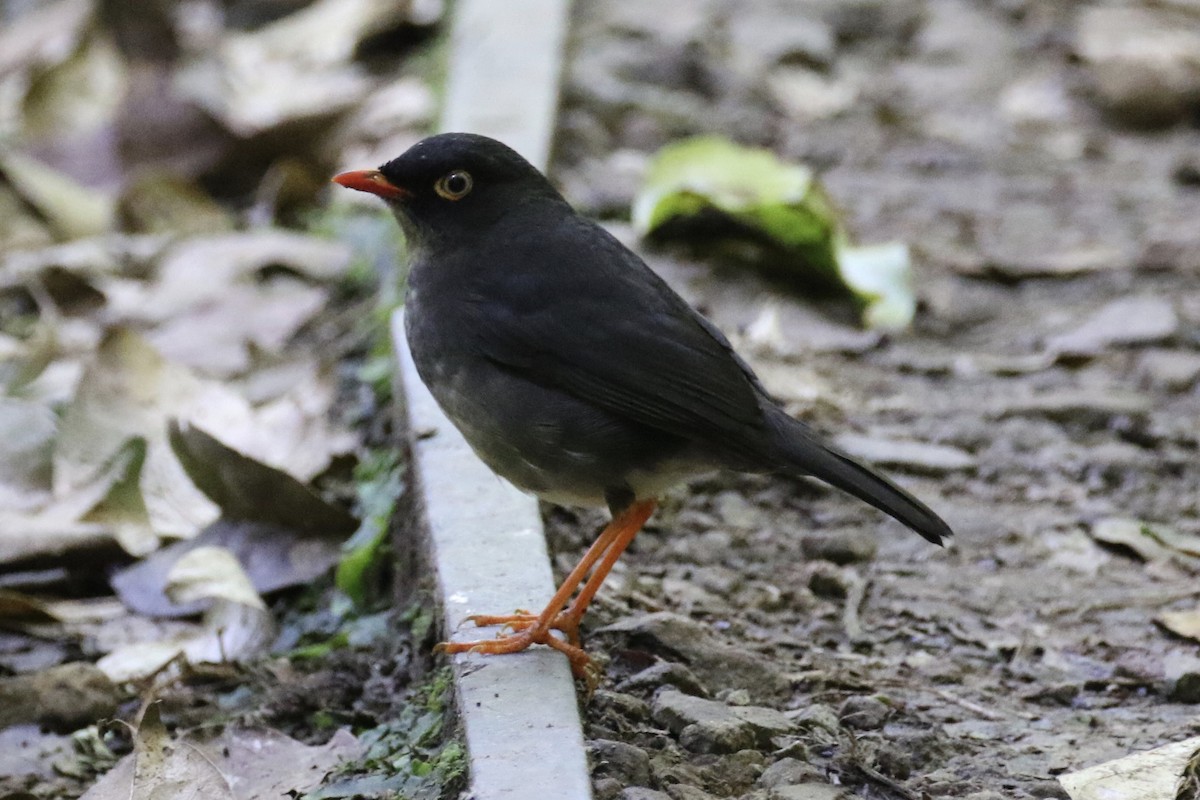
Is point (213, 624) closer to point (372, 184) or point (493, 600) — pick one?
point (493, 600)

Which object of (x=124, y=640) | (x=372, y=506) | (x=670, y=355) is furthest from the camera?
(x=372, y=506)

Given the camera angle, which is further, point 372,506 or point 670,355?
point 372,506

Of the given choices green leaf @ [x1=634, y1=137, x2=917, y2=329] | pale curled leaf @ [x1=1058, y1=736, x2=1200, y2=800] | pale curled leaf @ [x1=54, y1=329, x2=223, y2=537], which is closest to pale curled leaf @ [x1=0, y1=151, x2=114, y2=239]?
pale curled leaf @ [x1=54, y1=329, x2=223, y2=537]

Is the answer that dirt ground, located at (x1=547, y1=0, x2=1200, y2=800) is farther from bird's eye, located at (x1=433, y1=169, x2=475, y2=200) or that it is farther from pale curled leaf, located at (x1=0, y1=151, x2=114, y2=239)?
pale curled leaf, located at (x1=0, y1=151, x2=114, y2=239)

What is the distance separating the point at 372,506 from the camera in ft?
15.4

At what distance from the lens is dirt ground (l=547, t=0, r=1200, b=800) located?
3.70 m

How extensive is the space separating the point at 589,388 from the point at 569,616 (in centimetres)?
54

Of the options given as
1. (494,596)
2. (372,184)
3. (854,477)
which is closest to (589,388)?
(494,596)

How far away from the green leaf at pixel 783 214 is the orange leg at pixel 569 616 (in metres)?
1.90

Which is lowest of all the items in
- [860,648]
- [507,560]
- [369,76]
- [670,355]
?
[860,648]

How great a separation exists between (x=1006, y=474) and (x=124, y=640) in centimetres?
251

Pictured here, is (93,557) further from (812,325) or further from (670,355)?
(812,325)

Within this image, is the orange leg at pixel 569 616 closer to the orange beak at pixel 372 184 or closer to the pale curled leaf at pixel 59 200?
the orange beak at pixel 372 184

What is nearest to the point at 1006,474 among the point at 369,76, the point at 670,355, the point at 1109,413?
the point at 1109,413
